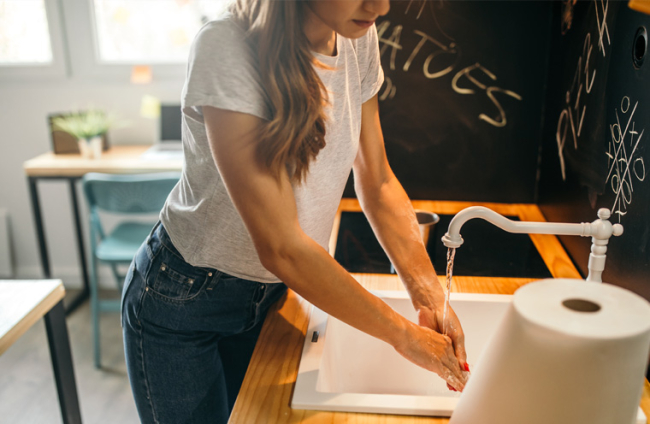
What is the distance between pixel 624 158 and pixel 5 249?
3.11m

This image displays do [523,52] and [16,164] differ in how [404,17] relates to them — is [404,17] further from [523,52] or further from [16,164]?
[16,164]

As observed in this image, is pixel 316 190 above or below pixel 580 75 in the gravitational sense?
below

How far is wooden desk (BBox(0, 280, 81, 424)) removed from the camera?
45.4 inches

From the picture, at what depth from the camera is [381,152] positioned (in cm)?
113

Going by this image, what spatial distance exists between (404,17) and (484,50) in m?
0.24

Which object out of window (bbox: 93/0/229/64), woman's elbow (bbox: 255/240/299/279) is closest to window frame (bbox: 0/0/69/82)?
window (bbox: 93/0/229/64)

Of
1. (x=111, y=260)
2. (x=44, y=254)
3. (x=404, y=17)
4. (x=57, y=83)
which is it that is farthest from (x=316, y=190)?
(x=57, y=83)

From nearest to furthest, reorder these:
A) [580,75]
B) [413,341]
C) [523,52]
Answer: [413,341]
[580,75]
[523,52]

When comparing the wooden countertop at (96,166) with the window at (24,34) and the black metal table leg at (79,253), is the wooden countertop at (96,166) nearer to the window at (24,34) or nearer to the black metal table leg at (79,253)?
the black metal table leg at (79,253)

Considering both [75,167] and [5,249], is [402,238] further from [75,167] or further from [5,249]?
[5,249]

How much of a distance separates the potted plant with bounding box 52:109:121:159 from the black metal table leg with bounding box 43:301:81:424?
1414 millimetres

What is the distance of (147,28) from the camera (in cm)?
285

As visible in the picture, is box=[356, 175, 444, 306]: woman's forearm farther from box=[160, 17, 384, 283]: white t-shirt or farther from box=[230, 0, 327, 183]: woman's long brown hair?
box=[230, 0, 327, 183]: woman's long brown hair

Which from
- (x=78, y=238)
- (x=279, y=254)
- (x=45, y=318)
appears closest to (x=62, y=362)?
(x=45, y=318)
